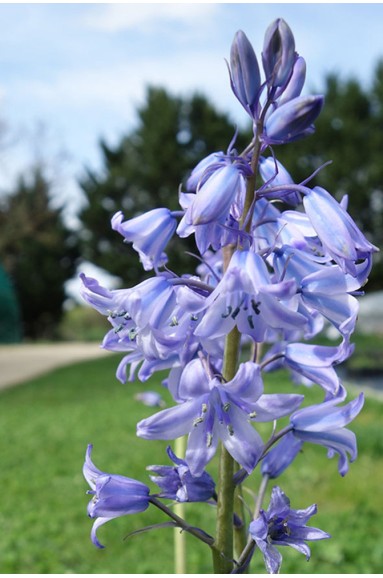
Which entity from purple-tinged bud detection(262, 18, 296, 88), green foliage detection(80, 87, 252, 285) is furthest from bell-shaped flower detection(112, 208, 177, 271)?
green foliage detection(80, 87, 252, 285)

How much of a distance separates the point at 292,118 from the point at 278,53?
0.13 meters

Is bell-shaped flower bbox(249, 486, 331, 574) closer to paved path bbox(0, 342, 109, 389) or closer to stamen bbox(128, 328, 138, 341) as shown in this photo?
stamen bbox(128, 328, 138, 341)

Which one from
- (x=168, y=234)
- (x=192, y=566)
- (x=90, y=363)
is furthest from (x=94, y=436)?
(x=90, y=363)

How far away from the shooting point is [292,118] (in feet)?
4.73

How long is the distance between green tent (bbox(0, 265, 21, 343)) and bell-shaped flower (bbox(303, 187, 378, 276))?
20.2 meters

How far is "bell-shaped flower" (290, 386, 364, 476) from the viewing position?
153 centimetres

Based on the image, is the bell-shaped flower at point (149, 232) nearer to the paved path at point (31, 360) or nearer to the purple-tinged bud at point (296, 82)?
the purple-tinged bud at point (296, 82)

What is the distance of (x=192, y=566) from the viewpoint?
4605 mm

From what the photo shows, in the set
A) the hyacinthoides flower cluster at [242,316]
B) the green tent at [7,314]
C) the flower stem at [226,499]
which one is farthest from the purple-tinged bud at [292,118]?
the green tent at [7,314]

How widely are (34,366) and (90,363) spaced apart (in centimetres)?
139

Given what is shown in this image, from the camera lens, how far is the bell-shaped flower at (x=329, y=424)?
1525 mm

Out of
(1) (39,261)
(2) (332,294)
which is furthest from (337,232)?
Result: (1) (39,261)

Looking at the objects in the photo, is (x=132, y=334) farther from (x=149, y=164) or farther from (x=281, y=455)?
(x=149, y=164)

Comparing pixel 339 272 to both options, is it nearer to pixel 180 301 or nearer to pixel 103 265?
pixel 180 301
